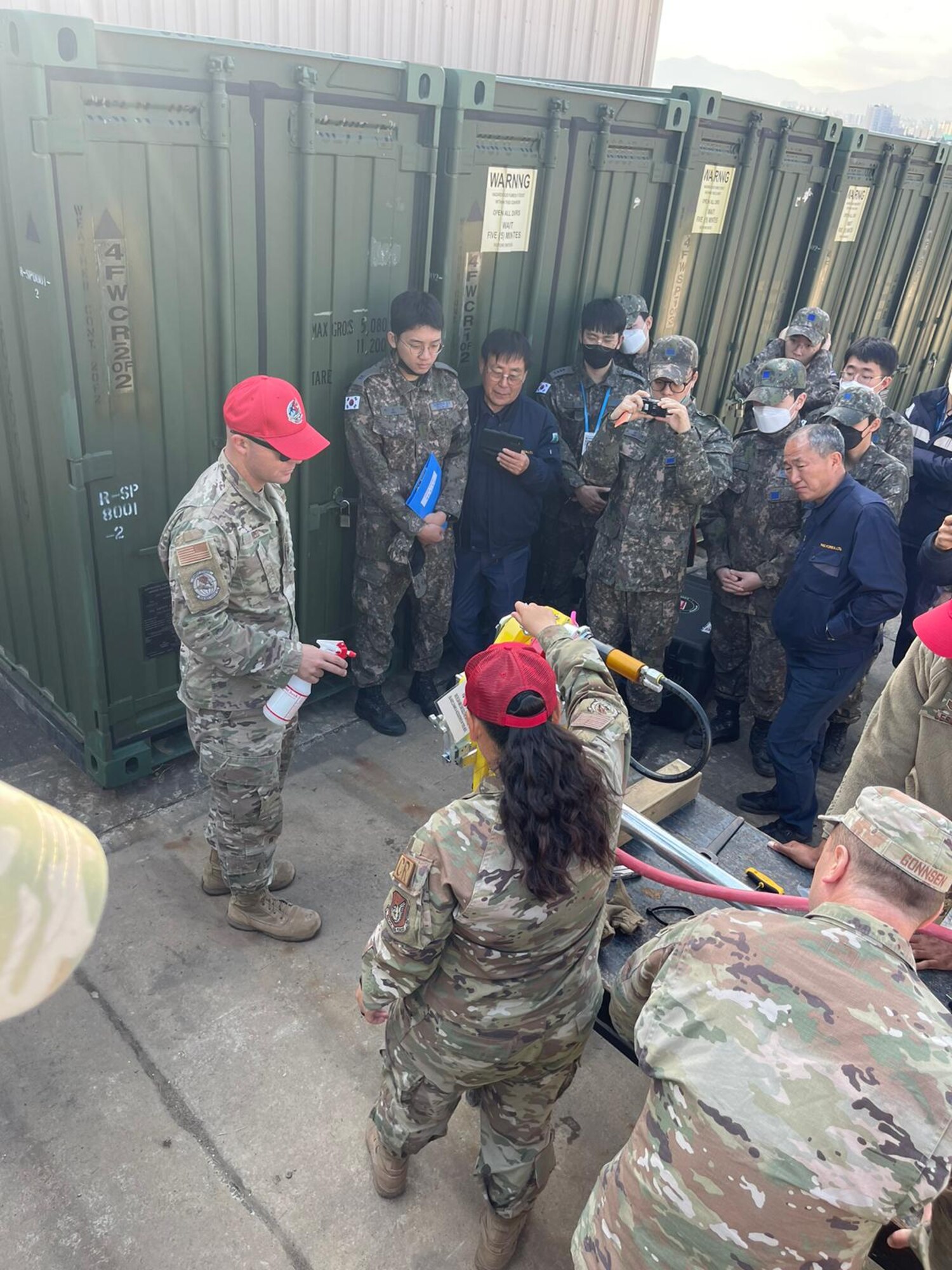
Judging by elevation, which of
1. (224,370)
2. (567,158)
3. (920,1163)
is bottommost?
(920,1163)

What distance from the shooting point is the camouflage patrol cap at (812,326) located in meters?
5.32

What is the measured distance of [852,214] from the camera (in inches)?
257

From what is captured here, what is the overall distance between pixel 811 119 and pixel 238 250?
14.2 feet

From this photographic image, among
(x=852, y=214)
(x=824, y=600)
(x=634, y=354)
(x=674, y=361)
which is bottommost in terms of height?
(x=824, y=600)

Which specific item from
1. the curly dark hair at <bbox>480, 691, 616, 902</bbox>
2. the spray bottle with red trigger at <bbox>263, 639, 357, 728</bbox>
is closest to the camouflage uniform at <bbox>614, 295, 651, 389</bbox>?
the spray bottle with red trigger at <bbox>263, 639, 357, 728</bbox>

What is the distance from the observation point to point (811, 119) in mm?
5695

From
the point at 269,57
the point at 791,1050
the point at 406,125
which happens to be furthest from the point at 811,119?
the point at 791,1050

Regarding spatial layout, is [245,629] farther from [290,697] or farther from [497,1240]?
[497,1240]

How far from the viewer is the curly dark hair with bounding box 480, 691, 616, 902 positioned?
162cm

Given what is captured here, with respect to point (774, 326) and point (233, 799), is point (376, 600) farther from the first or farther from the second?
point (774, 326)

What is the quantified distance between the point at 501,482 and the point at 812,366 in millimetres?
2393

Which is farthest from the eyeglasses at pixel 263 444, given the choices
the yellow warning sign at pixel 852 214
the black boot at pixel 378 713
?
the yellow warning sign at pixel 852 214

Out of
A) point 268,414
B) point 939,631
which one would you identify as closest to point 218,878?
point 268,414

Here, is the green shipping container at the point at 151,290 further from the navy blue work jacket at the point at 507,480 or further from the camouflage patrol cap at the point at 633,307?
the camouflage patrol cap at the point at 633,307
